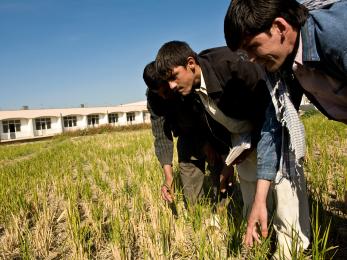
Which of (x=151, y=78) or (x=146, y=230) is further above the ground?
(x=151, y=78)

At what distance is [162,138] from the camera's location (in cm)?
315

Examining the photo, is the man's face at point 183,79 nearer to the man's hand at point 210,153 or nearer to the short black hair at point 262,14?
the short black hair at point 262,14

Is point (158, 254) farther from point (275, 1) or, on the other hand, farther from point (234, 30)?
point (275, 1)

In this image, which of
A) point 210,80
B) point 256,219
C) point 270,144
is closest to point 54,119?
point 210,80

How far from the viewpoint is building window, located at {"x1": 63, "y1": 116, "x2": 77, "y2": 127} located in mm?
34316

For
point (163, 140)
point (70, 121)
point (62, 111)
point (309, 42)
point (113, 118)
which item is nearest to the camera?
point (309, 42)

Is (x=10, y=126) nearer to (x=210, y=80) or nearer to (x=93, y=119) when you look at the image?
(x=93, y=119)

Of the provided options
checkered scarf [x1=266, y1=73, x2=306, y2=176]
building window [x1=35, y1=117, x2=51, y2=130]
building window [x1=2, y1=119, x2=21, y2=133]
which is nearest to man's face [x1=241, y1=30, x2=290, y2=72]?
checkered scarf [x1=266, y1=73, x2=306, y2=176]

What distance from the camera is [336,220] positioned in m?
2.31

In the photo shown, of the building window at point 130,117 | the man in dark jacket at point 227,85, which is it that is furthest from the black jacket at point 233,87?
the building window at point 130,117

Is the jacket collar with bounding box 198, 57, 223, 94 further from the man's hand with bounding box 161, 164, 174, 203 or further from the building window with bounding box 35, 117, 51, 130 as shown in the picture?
the building window with bounding box 35, 117, 51, 130

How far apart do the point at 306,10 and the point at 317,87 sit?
31cm

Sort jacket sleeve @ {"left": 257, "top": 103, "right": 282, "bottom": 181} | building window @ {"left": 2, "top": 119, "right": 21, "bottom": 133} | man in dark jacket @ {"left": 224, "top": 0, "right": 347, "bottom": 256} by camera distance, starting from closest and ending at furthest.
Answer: man in dark jacket @ {"left": 224, "top": 0, "right": 347, "bottom": 256}
jacket sleeve @ {"left": 257, "top": 103, "right": 282, "bottom": 181}
building window @ {"left": 2, "top": 119, "right": 21, "bottom": 133}

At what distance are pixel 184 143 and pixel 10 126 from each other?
30.7 meters
